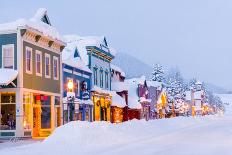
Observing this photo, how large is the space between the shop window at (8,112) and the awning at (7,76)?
1.62 m

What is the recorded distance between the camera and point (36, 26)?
34406 mm

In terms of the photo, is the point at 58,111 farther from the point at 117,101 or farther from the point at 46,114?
the point at 117,101

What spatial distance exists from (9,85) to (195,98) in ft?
442

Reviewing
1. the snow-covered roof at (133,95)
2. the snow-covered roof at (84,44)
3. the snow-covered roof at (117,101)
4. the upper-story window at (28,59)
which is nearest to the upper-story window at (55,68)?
the upper-story window at (28,59)

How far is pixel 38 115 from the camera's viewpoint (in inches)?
1464

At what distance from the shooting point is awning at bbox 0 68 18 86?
30.8m

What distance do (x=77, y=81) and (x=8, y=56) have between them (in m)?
12.8

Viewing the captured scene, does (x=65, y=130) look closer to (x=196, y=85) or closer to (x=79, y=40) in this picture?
(x=79, y=40)

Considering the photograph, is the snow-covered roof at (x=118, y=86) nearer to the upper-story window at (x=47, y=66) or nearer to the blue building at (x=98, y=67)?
the blue building at (x=98, y=67)

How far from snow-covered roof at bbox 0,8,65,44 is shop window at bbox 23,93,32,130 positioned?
4507mm

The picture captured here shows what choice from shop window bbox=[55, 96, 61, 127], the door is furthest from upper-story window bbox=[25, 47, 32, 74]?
shop window bbox=[55, 96, 61, 127]

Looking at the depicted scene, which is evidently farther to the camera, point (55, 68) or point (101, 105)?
point (101, 105)

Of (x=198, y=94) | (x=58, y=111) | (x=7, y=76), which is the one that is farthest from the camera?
(x=198, y=94)

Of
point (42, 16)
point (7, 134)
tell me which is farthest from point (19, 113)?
point (42, 16)
